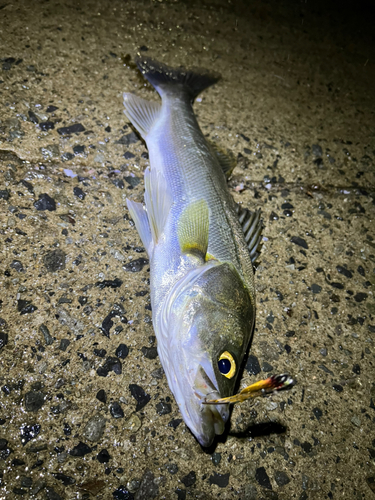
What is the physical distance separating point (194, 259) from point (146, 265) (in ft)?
1.56

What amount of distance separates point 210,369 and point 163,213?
1.07m

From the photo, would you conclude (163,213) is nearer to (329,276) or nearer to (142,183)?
(142,183)

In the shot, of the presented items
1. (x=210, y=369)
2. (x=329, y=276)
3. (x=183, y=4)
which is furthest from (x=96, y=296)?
(x=183, y=4)

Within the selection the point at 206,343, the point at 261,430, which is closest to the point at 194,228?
the point at 206,343

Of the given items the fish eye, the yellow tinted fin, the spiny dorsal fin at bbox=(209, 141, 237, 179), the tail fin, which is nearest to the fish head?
the fish eye

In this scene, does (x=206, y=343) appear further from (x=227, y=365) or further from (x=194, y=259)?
(x=194, y=259)

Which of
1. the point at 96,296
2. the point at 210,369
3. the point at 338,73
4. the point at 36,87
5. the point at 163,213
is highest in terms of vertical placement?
Result: the point at 338,73

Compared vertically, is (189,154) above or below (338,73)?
below

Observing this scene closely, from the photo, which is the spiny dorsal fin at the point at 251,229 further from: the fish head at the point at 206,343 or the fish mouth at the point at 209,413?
the fish mouth at the point at 209,413

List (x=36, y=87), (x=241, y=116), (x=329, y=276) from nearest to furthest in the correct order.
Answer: (x=329, y=276) → (x=36, y=87) → (x=241, y=116)

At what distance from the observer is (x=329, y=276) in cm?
271

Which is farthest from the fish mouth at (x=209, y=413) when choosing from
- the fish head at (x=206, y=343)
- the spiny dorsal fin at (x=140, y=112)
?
the spiny dorsal fin at (x=140, y=112)

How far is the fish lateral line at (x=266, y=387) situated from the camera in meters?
1.34

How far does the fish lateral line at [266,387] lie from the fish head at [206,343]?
6cm
